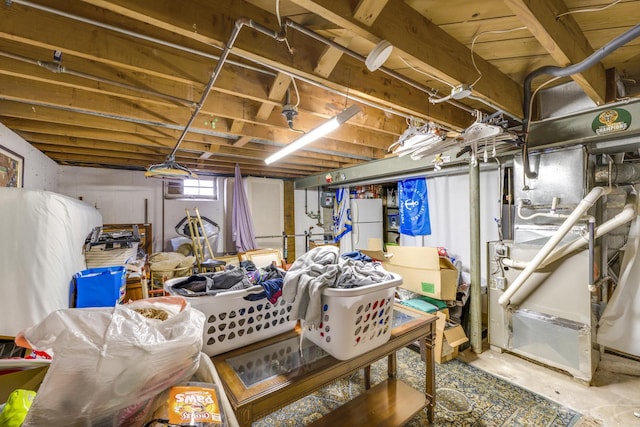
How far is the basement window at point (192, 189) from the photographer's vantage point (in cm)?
505

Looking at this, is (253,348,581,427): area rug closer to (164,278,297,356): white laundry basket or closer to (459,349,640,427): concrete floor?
(459,349,640,427): concrete floor

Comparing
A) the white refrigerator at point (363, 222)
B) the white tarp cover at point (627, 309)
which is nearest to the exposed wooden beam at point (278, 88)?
the white tarp cover at point (627, 309)

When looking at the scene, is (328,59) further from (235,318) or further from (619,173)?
(619,173)

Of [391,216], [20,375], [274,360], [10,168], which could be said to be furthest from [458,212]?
[10,168]

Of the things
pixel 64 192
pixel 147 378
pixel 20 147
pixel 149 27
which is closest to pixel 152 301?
pixel 147 378

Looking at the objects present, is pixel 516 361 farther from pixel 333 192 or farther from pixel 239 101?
pixel 333 192

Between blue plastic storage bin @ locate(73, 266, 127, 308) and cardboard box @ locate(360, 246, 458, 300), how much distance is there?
274cm

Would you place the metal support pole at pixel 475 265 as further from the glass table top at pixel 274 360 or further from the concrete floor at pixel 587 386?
the glass table top at pixel 274 360

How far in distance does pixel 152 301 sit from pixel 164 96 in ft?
5.00

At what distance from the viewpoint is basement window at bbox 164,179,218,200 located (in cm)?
505

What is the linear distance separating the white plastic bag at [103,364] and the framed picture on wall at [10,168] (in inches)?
107

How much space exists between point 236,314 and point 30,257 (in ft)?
5.95

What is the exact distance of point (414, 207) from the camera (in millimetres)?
4402

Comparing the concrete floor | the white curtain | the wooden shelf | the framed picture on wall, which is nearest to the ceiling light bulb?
the wooden shelf
